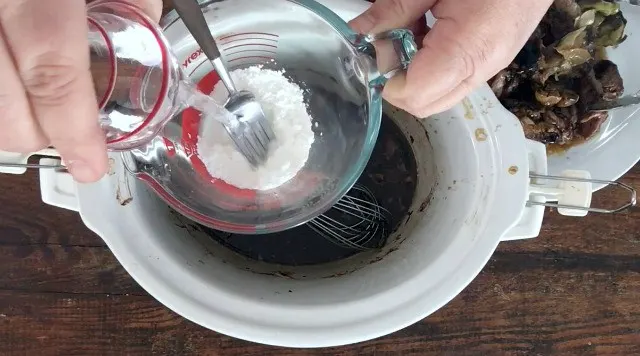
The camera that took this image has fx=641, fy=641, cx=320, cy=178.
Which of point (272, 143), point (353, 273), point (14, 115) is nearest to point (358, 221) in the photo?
point (353, 273)

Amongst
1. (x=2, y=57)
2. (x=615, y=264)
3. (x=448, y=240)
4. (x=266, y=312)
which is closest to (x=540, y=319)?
(x=615, y=264)

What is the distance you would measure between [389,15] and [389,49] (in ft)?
0.14

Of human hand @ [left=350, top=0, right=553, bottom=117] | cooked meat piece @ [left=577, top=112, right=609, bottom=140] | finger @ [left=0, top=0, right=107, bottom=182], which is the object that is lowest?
cooked meat piece @ [left=577, top=112, right=609, bottom=140]

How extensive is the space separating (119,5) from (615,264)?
602 millimetres

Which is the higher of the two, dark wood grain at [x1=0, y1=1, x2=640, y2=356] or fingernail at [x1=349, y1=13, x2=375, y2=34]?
fingernail at [x1=349, y1=13, x2=375, y2=34]

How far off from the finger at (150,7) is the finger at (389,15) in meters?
0.16

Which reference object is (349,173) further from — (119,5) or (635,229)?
(635,229)

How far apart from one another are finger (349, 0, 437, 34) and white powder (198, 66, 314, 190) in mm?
88

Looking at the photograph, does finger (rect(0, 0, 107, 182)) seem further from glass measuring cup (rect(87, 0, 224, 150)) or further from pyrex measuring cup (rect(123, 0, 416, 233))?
pyrex measuring cup (rect(123, 0, 416, 233))

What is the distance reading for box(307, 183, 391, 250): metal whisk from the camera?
2.17ft

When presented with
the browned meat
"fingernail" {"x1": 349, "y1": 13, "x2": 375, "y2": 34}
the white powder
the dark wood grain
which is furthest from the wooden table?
"fingernail" {"x1": 349, "y1": 13, "x2": 375, "y2": 34}

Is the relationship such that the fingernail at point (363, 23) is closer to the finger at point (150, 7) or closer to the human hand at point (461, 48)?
the human hand at point (461, 48)

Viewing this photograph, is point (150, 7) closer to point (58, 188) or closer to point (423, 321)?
point (58, 188)

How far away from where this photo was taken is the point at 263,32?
0.59m
